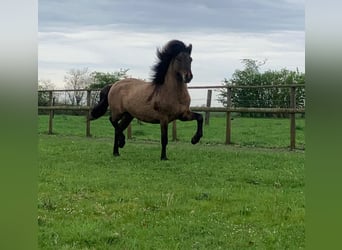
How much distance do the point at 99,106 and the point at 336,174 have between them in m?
7.10

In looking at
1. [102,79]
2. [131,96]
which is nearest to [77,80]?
[131,96]

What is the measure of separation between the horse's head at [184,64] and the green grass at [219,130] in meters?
1.63

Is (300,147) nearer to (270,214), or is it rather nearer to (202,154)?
(202,154)

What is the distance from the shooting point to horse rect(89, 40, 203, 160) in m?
6.06

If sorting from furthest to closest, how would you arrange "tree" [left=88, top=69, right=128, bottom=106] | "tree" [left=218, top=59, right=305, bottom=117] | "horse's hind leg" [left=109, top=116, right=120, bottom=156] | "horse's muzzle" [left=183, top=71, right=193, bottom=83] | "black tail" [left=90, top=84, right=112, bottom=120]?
"tree" [left=88, top=69, right=128, bottom=106]
"black tail" [left=90, top=84, right=112, bottom=120]
"horse's hind leg" [left=109, top=116, right=120, bottom=156]
"horse's muzzle" [left=183, top=71, right=193, bottom=83]
"tree" [left=218, top=59, right=305, bottom=117]

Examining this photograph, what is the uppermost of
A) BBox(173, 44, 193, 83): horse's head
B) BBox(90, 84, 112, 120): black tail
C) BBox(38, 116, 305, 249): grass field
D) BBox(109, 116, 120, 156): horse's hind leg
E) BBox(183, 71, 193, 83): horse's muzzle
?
BBox(173, 44, 193, 83): horse's head

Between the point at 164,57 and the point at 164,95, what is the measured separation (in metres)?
0.50

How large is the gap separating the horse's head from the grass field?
100 cm

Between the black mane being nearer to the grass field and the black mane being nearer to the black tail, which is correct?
the grass field

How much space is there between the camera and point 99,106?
24.6 ft

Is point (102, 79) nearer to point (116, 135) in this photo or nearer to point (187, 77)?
point (116, 135)

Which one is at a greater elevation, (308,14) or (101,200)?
(308,14)

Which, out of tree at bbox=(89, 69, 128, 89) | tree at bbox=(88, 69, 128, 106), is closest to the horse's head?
tree at bbox=(88, 69, 128, 106)

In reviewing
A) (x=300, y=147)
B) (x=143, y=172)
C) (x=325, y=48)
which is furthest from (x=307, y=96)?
(x=300, y=147)
